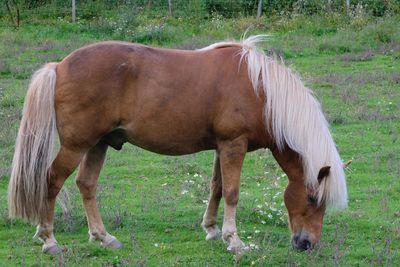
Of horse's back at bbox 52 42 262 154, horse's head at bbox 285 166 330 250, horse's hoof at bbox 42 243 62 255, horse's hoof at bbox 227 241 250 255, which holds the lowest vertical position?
horse's hoof at bbox 42 243 62 255

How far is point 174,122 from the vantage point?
6.75 metres

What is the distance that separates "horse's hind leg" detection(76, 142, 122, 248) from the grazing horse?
12 millimetres

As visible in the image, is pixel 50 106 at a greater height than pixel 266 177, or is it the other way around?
pixel 50 106

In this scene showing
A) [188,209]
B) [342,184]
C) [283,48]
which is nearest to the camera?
[342,184]

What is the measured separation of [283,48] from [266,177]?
28.6 ft

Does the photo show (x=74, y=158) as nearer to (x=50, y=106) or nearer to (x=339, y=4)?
(x=50, y=106)

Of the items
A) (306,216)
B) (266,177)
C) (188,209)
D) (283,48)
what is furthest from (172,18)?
(306,216)

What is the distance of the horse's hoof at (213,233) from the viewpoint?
23.2 feet

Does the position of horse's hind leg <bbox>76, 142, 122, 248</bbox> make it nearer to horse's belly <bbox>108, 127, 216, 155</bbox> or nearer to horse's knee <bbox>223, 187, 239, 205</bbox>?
horse's belly <bbox>108, 127, 216, 155</bbox>

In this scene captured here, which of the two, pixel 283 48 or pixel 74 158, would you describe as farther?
pixel 283 48

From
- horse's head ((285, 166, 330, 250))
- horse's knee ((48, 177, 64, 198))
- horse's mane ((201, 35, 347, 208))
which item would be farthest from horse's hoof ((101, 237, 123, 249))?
horse's mane ((201, 35, 347, 208))

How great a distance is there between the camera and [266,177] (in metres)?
9.27

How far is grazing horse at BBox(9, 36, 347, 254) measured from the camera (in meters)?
6.53

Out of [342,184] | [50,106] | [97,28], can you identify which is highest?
[50,106]
